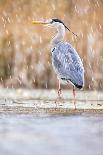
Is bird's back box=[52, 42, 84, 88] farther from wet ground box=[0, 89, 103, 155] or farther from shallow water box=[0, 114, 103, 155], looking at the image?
shallow water box=[0, 114, 103, 155]

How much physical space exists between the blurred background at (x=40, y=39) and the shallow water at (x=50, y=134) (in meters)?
5.98

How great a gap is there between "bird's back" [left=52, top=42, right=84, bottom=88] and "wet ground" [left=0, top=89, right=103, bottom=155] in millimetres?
464

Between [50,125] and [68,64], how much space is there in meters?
3.58

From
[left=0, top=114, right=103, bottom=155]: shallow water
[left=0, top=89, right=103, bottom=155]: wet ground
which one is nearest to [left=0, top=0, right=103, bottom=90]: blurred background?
[left=0, top=89, right=103, bottom=155]: wet ground

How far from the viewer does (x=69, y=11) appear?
1714 centimetres

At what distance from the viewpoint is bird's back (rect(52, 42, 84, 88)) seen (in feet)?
40.4

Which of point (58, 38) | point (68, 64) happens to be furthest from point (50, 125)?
point (58, 38)

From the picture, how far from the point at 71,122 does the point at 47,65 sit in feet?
23.4

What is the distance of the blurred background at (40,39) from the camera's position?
1655 cm

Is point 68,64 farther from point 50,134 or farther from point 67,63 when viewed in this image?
point 50,134

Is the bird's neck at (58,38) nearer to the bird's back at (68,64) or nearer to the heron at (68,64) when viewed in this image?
the heron at (68,64)

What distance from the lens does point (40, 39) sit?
16922 mm

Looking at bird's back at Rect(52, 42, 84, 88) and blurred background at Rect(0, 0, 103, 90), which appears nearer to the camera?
bird's back at Rect(52, 42, 84, 88)

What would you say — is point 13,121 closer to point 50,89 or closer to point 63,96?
point 63,96
